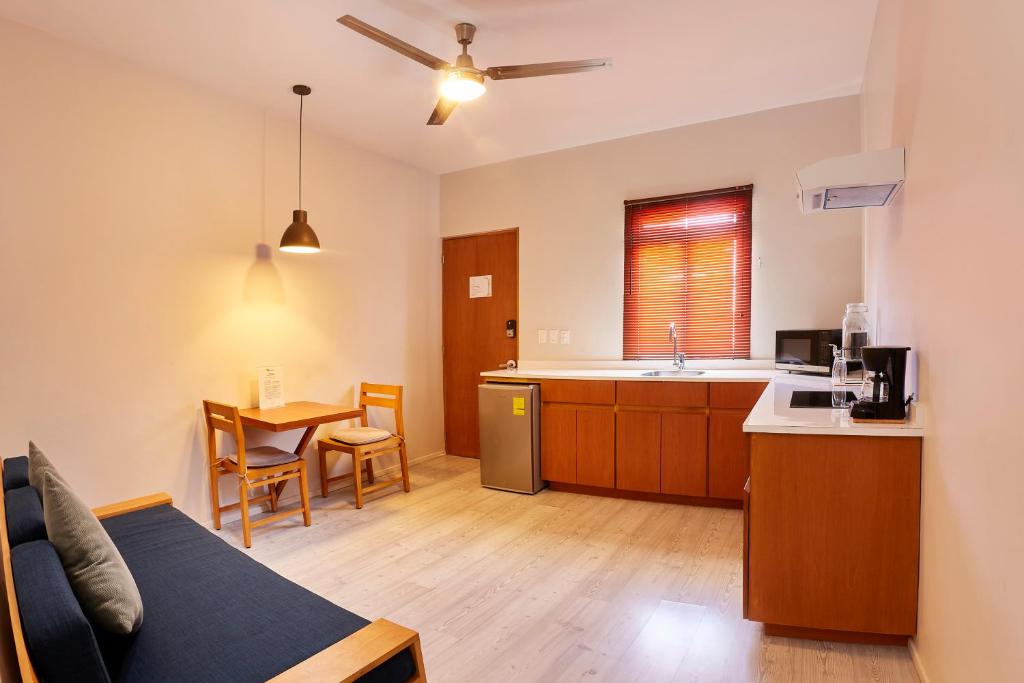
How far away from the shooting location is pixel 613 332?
427cm

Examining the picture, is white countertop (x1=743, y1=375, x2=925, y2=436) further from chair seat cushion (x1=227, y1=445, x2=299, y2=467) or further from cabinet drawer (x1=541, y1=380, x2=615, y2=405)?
chair seat cushion (x1=227, y1=445, x2=299, y2=467)

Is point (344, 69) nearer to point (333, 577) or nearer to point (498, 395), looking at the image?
point (498, 395)

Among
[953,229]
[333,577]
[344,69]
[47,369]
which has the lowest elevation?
[333,577]

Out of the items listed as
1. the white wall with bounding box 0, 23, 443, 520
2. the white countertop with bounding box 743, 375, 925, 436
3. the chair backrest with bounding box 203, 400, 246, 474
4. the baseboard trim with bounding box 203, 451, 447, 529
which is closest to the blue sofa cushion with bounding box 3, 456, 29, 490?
the white wall with bounding box 0, 23, 443, 520

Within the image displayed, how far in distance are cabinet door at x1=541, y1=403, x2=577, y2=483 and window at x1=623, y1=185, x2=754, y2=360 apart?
75cm

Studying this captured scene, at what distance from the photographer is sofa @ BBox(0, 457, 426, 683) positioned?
37.0 inches

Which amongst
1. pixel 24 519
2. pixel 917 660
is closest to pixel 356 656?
pixel 24 519

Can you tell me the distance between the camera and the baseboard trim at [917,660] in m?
1.75

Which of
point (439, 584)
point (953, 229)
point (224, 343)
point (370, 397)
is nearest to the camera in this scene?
point (953, 229)

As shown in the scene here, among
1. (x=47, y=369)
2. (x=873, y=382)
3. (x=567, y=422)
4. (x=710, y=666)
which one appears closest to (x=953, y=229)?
(x=873, y=382)

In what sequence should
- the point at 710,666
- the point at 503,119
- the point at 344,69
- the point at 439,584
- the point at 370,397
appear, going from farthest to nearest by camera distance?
the point at 370,397
the point at 503,119
the point at 344,69
the point at 439,584
the point at 710,666

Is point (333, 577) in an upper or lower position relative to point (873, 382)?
lower

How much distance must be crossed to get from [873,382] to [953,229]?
2.30 feet

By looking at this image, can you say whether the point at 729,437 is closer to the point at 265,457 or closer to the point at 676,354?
the point at 676,354
